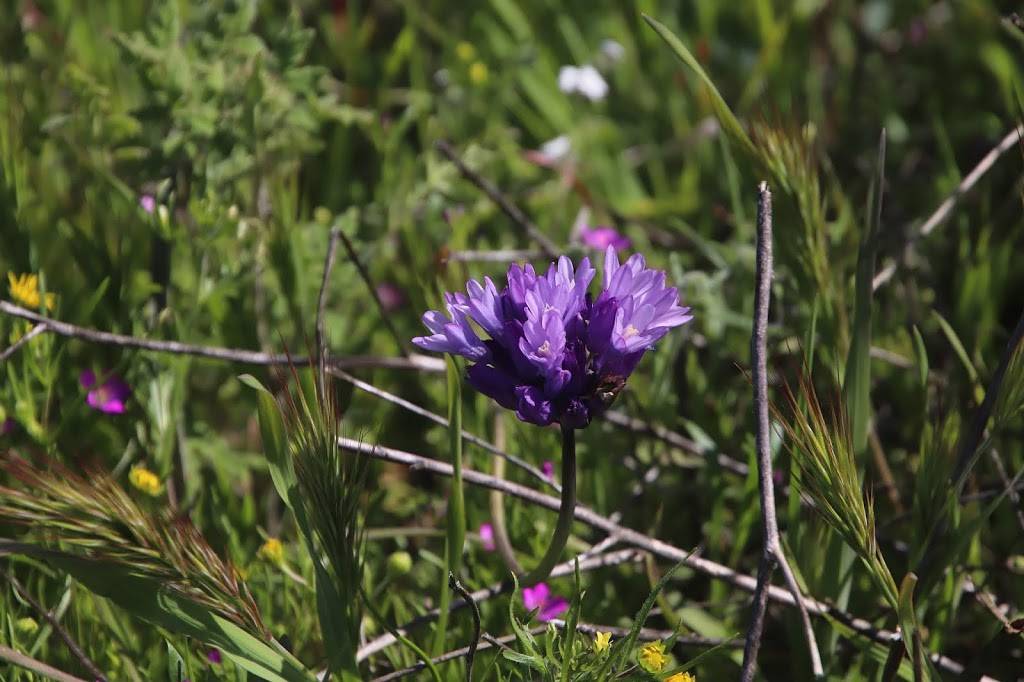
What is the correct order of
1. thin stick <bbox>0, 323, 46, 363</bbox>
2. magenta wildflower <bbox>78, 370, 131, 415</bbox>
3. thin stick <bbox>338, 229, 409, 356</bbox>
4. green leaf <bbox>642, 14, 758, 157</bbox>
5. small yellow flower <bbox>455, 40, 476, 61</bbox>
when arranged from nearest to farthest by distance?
1. green leaf <bbox>642, 14, 758, 157</bbox>
2. thin stick <bbox>0, 323, 46, 363</bbox>
3. thin stick <bbox>338, 229, 409, 356</bbox>
4. magenta wildflower <bbox>78, 370, 131, 415</bbox>
5. small yellow flower <bbox>455, 40, 476, 61</bbox>

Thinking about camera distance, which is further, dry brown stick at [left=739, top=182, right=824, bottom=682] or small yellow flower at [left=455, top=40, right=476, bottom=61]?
small yellow flower at [left=455, top=40, right=476, bottom=61]

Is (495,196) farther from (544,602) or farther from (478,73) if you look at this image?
(478,73)

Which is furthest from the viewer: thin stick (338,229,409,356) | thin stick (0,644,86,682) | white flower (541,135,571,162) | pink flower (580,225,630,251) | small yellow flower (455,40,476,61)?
small yellow flower (455,40,476,61)

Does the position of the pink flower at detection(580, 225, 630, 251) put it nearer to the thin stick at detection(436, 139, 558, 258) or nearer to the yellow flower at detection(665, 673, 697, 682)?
the thin stick at detection(436, 139, 558, 258)

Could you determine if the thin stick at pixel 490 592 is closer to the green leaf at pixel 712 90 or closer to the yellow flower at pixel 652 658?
the yellow flower at pixel 652 658

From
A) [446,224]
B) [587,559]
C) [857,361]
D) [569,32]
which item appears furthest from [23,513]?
[569,32]

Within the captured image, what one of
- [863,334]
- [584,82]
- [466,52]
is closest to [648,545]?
[863,334]

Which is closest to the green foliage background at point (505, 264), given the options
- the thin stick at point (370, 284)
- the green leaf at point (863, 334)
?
the green leaf at point (863, 334)

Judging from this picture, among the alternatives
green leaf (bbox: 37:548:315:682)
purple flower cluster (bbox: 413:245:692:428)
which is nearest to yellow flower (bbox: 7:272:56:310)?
green leaf (bbox: 37:548:315:682)
